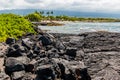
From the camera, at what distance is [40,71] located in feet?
75.8

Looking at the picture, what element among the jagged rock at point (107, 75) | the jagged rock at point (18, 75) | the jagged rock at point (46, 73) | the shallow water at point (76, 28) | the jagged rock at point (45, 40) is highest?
the jagged rock at point (46, 73)

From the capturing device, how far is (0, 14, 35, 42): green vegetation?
151 ft

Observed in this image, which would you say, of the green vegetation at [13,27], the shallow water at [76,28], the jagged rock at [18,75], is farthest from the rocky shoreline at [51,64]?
the shallow water at [76,28]

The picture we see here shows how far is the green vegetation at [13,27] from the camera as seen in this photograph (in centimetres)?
4595

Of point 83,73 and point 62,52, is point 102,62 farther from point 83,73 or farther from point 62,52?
point 83,73

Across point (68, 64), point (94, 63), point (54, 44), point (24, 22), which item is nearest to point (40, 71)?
point (68, 64)

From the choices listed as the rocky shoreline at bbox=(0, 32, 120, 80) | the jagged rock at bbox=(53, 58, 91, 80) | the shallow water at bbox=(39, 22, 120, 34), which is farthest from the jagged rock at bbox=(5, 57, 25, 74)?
the shallow water at bbox=(39, 22, 120, 34)

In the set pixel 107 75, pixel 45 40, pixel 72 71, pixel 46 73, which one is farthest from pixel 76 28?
pixel 46 73

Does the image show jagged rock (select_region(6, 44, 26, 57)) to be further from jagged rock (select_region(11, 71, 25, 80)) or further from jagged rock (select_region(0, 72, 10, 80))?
jagged rock (select_region(0, 72, 10, 80))

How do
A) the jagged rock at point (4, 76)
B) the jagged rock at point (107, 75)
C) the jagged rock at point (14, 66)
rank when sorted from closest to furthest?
the jagged rock at point (4, 76) < the jagged rock at point (14, 66) < the jagged rock at point (107, 75)

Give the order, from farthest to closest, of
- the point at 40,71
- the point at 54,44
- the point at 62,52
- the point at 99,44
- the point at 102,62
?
the point at 99,44 < the point at 54,44 < the point at 62,52 < the point at 102,62 < the point at 40,71

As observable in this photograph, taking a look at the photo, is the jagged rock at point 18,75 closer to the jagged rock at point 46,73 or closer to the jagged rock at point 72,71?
the jagged rock at point 46,73

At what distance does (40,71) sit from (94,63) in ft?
32.4

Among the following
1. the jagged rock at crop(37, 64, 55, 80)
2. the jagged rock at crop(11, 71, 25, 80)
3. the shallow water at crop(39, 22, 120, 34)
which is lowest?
the shallow water at crop(39, 22, 120, 34)
